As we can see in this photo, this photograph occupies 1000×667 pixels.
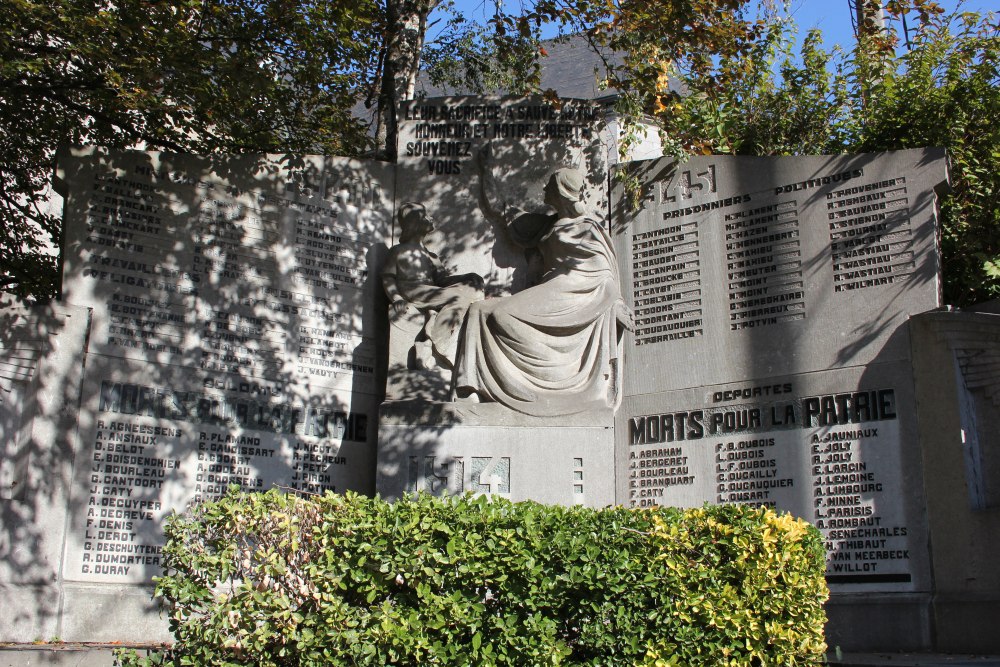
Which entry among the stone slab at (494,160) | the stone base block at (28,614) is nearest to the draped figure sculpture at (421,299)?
the stone slab at (494,160)

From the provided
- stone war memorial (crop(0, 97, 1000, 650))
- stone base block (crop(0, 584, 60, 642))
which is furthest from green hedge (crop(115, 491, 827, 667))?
stone base block (crop(0, 584, 60, 642))

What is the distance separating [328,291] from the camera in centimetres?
1155

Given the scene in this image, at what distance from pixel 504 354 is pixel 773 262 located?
129 inches

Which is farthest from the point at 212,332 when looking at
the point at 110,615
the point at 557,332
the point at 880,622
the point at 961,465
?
the point at 961,465

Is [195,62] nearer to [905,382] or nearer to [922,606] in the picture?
[905,382]

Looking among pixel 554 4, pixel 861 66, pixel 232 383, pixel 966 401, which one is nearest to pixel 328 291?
pixel 232 383

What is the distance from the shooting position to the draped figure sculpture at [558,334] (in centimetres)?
1007

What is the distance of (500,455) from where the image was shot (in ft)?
32.3

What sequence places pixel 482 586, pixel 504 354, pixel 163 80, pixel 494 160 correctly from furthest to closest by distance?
pixel 163 80
pixel 494 160
pixel 504 354
pixel 482 586

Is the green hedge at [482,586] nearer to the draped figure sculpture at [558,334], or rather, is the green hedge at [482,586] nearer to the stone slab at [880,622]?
the stone slab at [880,622]

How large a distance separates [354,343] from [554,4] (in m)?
5.94

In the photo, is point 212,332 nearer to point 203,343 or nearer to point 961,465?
point 203,343

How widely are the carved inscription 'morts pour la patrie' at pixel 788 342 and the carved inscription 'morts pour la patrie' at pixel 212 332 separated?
3.20 m

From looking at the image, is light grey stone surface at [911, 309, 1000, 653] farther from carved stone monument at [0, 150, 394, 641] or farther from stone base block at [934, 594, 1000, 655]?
carved stone monument at [0, 150, 394, 641]
